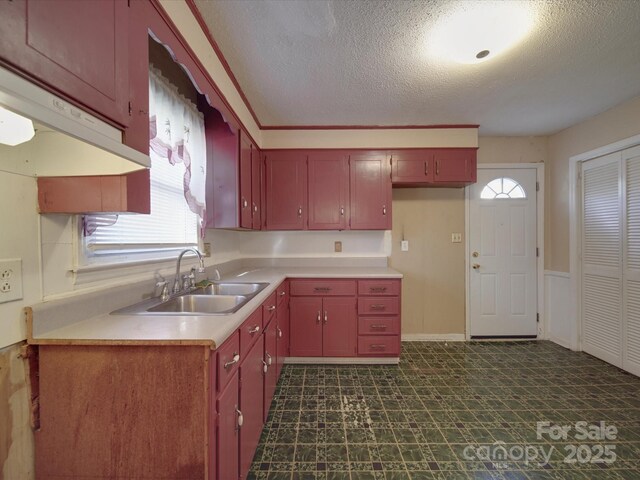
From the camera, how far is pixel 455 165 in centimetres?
285

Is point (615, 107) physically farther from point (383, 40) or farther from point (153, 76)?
point (153, 76)

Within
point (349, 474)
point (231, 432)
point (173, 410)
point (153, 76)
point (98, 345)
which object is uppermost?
point (153, 76)

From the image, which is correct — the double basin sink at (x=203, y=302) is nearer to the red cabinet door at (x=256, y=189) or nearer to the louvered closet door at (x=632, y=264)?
the red cabinet door at (x=256, y=189)

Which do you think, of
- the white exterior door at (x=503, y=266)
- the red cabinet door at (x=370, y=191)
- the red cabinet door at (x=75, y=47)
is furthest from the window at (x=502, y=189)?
the red cabinet door at (x=75, y=47)

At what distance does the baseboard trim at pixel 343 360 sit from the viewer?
2.58 metres

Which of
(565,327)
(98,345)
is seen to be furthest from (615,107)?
(98,345)

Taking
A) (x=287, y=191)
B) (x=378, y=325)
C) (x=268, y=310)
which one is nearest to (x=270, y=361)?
(x=268, y=310)

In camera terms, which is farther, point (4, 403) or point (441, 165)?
point (441, 165)

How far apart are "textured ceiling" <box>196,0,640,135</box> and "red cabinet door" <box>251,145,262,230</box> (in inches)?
17.0

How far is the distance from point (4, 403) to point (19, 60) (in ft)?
3.17

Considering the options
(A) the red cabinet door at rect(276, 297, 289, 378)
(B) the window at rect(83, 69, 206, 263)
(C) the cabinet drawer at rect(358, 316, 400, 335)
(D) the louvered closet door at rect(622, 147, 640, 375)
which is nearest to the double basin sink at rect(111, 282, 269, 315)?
(B) the window at rect(83, 69, 206, 263)

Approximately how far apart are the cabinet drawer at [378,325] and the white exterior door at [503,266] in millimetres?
1207

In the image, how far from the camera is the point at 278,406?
6.36 ft

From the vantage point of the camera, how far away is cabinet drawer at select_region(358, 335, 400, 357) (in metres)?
2.55
